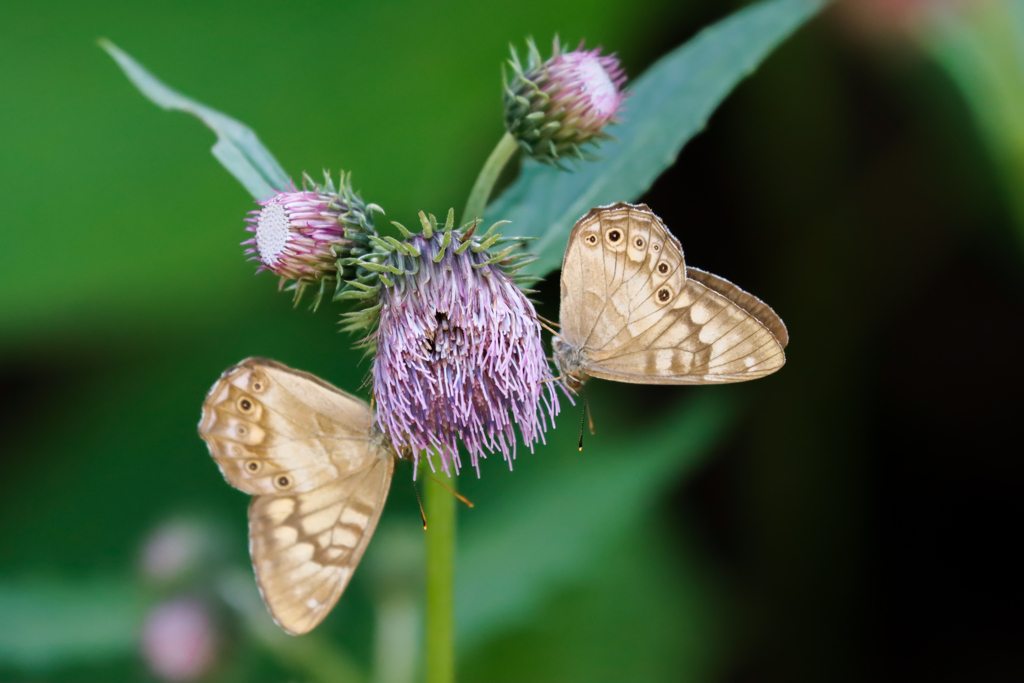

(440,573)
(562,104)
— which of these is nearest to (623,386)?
(562,104)

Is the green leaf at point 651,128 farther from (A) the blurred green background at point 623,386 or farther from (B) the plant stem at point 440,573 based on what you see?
(A) the blurred green background at point 623,386

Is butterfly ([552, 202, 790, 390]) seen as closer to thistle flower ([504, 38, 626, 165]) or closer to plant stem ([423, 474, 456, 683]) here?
thistle flower ([504, 38, 626, 165])

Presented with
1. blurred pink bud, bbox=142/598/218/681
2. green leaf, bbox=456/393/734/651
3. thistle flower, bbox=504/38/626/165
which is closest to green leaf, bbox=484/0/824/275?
thistle flower, bbox=504/38/626/165

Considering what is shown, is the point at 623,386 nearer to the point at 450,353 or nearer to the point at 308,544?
the point at 450,353

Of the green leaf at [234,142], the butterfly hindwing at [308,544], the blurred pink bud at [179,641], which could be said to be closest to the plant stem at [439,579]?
the butterfly hindwing at [308,544]

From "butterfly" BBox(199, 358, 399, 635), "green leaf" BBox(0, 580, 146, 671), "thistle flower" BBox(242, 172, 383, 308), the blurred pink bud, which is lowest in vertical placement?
the blurred pink bud

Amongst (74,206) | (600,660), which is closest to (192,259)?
(74,206)
